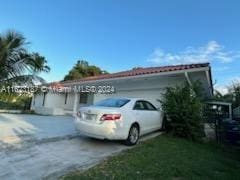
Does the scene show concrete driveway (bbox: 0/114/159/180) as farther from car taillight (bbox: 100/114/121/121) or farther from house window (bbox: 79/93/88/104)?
house window (bbox: 79/93/88/104)

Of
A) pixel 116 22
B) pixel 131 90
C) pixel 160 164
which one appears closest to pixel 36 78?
pixel 131 90

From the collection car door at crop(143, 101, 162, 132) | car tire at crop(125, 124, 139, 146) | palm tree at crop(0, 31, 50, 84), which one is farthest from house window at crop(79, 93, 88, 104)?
car tire at crop(125, 124, 139, 146)

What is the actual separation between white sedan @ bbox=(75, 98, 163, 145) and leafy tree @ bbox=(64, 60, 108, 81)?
2843 centimetres

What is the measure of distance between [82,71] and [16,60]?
24333 millimetres

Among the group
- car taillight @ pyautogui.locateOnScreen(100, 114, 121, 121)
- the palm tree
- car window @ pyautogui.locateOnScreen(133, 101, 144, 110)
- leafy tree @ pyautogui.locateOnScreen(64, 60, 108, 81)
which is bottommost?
car taillight @ pyautogui.locateOnScreen(100, 114, 121, 121)

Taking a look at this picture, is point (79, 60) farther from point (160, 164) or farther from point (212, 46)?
point (160, 164)

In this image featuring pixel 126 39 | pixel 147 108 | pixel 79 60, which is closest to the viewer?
pixel 147 108

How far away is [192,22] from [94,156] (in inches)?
482

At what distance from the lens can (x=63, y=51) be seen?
21.6 metres

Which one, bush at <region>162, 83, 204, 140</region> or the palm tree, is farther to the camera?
the palm tree

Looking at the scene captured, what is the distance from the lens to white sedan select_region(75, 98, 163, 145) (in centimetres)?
638

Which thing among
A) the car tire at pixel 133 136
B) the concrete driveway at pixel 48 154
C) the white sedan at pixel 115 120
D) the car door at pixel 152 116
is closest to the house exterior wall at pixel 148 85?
the car door at pixel 152 116

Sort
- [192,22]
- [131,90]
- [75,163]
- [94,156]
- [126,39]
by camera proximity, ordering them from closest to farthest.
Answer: [75,163], [94,156], [131,90], [192,22], [126,39]

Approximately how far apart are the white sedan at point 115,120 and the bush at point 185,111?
1.94m
